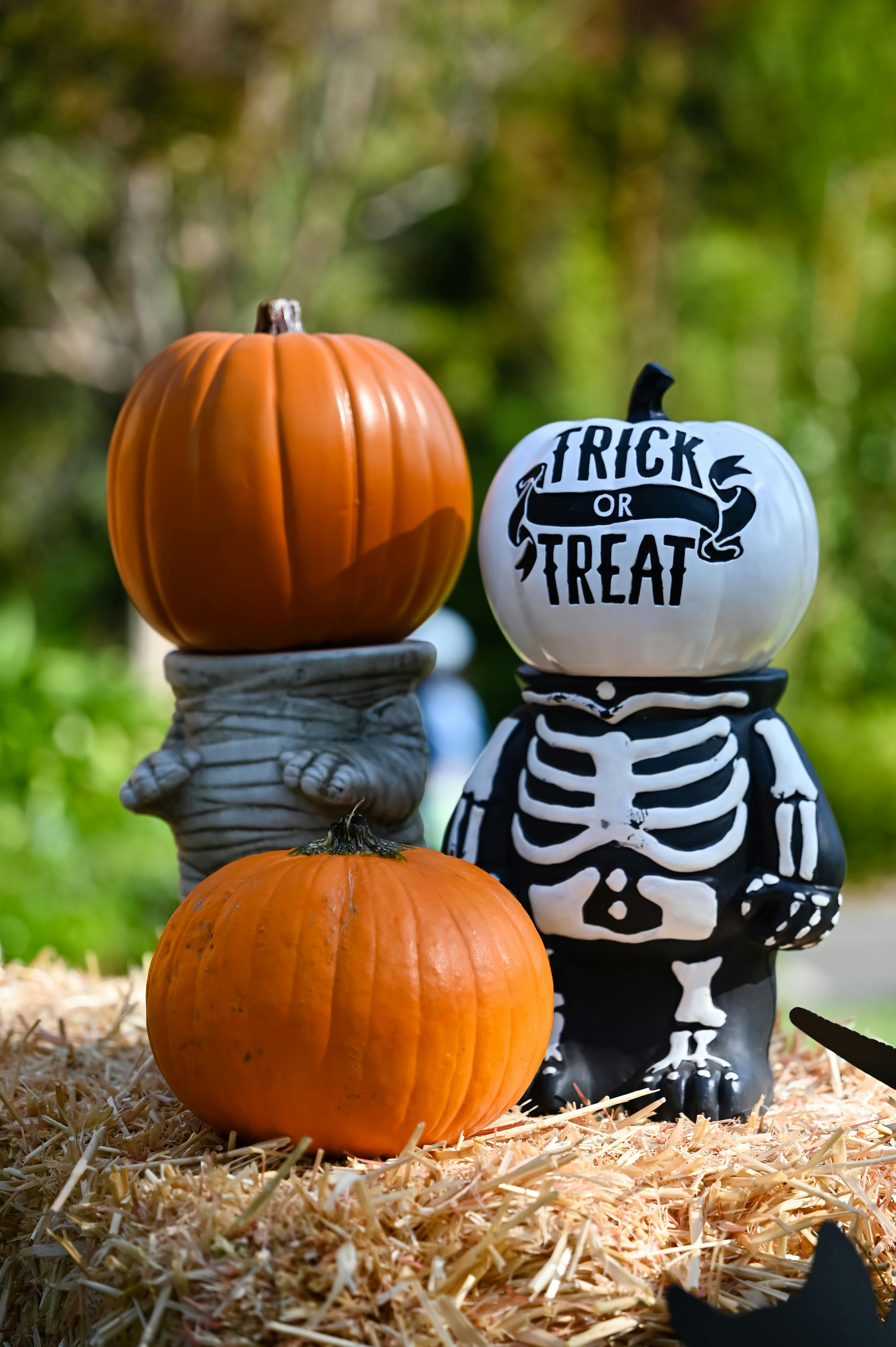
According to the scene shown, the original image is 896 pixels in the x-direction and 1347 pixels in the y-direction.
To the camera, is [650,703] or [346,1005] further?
[650,703]

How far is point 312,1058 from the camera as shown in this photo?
5.76ft

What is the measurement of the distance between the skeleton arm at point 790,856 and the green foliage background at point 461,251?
10.9ft

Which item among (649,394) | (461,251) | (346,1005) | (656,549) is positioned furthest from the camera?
(461,251)

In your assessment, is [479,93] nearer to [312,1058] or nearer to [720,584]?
[720,584]

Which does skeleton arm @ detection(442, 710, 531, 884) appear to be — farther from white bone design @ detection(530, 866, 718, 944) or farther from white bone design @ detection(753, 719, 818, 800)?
white bone design @ detection(753, 719, 818, 800)

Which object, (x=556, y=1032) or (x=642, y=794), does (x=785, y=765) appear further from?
(x=556, y=1032)

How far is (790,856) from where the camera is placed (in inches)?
83.2

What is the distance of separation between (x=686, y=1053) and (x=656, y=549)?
0.87 m

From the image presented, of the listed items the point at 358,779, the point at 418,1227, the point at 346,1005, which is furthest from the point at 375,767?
the point at 418,1227

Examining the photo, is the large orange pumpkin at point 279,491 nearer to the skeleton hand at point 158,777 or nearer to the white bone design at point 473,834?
the skeleton hand at point 158,777

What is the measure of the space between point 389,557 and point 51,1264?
133cm

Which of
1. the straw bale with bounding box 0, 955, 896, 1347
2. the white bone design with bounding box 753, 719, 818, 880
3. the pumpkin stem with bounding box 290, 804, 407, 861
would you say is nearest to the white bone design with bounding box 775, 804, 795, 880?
the white bone design with bounding box 753, 719, 818, 880

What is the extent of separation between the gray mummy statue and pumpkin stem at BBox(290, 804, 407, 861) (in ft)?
1.26

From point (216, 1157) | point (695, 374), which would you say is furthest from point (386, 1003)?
point (695, 374)
